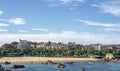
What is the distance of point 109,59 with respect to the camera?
626ft

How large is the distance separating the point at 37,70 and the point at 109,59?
87.3 m

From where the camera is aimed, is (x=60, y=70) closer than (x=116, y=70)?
Yes

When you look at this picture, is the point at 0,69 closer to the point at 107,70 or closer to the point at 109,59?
the point at 107,70

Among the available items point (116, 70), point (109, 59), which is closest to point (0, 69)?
point (116, 70)

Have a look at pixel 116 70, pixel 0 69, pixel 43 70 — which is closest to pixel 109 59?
pixel 116 70

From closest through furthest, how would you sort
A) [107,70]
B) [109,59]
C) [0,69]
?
[0,69] < [107,70] < [109,59]

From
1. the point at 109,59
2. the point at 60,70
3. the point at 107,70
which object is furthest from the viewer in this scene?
the point at 109,59

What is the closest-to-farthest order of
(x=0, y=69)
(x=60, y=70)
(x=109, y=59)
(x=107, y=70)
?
(x=0, y=69), (x=60, y=70), (x=107, y=70), (x=109, y=59)

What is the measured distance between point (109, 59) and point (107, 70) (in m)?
77.4

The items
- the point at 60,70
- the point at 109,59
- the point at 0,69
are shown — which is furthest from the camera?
the point at 109,59

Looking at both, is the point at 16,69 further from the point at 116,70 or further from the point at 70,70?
the point at 116,70

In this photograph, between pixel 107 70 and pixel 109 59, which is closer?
pixel 107 70

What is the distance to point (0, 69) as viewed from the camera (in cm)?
9062

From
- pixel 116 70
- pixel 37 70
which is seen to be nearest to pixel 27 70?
pixel 37 70
